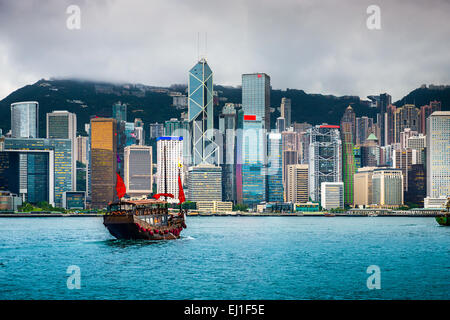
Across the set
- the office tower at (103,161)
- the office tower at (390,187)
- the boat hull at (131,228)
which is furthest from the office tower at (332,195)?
the boat hull at (131,228)

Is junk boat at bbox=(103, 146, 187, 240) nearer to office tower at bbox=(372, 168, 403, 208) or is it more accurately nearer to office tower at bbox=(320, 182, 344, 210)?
office tower at bbox=(372, 168, 403, 208)

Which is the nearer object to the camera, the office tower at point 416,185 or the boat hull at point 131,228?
the boat hull at point 131,228

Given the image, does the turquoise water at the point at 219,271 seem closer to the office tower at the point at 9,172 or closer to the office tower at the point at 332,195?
the office tower at the point at 9,172

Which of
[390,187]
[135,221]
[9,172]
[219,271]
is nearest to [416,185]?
[390,187]

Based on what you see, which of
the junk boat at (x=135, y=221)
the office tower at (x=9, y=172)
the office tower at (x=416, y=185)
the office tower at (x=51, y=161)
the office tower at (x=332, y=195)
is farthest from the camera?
the office tower at (x=332, y=195)

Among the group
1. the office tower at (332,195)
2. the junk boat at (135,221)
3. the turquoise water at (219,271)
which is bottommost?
the office tower at (332,195)

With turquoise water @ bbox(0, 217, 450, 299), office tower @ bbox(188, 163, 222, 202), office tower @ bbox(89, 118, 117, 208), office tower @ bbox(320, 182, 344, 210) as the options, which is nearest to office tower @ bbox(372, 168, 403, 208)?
office tower @ bbox(320, 182, 344, 210)

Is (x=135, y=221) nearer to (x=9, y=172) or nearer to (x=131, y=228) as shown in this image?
(x=131, y=228)
